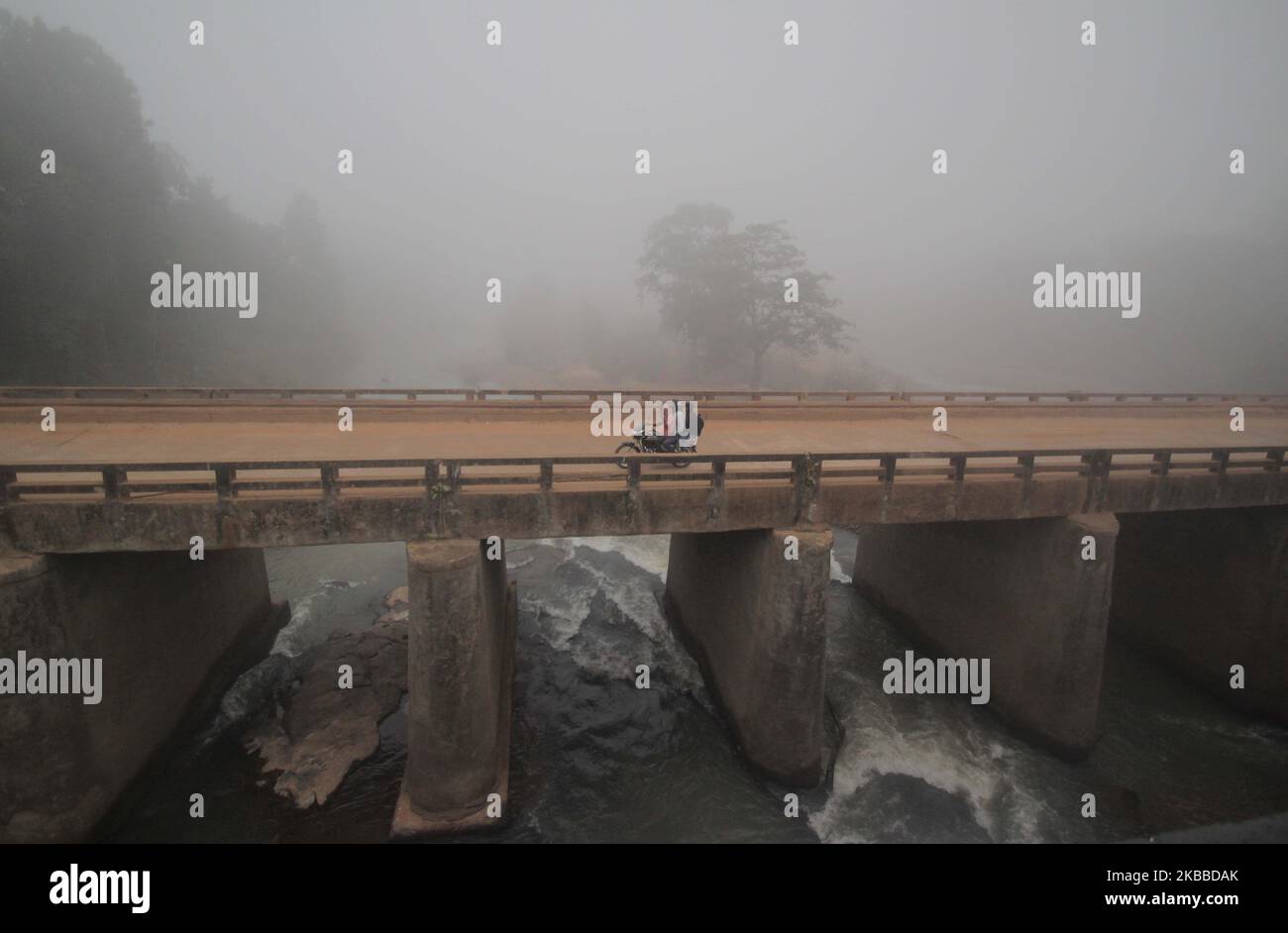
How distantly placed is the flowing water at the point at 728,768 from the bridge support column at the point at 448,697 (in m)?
0.73

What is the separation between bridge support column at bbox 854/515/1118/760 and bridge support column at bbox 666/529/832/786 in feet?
18.8

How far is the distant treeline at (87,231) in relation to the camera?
89.7 feet

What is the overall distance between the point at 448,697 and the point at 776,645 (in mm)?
6526

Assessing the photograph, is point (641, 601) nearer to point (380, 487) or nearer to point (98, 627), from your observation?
point (380, 487)

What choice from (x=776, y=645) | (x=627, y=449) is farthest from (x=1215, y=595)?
(x=627, y=449)

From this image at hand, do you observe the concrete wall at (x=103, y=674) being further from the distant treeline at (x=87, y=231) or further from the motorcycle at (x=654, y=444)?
the distant treeline at (x=87, y=231)

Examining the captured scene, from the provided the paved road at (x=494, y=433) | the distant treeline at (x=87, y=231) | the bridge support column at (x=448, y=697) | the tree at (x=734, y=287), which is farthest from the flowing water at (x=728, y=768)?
the tree at (x=734, y=287)

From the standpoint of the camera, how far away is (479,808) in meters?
11.2

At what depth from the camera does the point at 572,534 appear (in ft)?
37.0

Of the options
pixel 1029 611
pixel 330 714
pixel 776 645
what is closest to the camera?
pixel 776 645

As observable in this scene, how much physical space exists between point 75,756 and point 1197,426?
110ft

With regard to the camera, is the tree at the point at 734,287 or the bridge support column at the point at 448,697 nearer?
the bridge support column at the point at 448,697

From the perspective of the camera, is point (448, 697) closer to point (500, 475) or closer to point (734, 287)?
point (500, 475)

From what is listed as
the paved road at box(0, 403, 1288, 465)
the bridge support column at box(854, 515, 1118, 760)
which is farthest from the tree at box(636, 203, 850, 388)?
the bridge support column at box(854, 515, 1118, 760)
